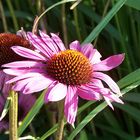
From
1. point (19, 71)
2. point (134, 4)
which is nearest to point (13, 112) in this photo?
point (19, 71)

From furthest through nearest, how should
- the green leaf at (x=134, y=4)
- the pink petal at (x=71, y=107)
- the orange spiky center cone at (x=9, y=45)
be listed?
the green leaf at (x=134, y=4)
the orange spiky center cone at (x=9, y=45)
the pink petal at (x=71, y=107)

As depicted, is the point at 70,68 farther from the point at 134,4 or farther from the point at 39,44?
the point at 134,4

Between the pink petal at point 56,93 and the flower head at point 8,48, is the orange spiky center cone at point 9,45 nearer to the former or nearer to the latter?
the flower head at point 8,48

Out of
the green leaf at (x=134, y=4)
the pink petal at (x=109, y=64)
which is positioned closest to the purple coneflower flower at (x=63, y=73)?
the pink petal at (x=109, y=64)

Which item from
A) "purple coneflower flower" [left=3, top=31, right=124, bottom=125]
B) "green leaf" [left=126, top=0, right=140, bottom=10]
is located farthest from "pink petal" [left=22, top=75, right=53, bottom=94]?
"green leaf" [left=126, top=0, right=140, bottom=10]

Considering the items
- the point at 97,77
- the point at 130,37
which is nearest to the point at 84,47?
the point at 97,77

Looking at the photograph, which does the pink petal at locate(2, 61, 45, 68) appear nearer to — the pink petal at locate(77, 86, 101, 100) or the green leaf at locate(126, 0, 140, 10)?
the pink petal at locate(77, 86, 101, 100)
